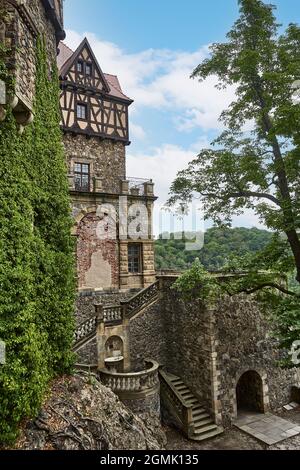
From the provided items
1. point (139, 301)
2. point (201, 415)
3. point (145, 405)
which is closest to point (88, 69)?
point (139, 301)

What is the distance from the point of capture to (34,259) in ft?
21.2

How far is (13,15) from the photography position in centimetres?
574

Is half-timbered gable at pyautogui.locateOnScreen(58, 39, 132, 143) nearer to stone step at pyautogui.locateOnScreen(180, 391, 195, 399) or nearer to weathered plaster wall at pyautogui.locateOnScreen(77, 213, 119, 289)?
weathered plaster wall at pyautogui.locateOnScreen(77, 213, 119, 289)

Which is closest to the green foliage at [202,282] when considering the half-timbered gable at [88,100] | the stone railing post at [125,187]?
the stone railing post at [125,187]

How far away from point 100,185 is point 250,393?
1300 cm

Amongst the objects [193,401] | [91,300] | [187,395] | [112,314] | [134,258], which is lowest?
[193,401]

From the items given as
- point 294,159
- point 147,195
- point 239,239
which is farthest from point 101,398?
point 239,239

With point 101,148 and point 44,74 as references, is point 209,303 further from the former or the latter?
point 101,148

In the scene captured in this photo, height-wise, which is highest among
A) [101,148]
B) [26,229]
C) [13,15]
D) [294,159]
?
[101,148]

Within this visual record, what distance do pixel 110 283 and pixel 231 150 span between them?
31.5 ft

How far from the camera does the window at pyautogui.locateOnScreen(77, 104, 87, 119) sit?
17.4m

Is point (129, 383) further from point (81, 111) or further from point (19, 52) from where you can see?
point (81, 111)

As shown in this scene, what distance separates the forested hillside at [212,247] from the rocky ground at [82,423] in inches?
1057

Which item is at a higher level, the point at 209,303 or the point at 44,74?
the point at 44,74
